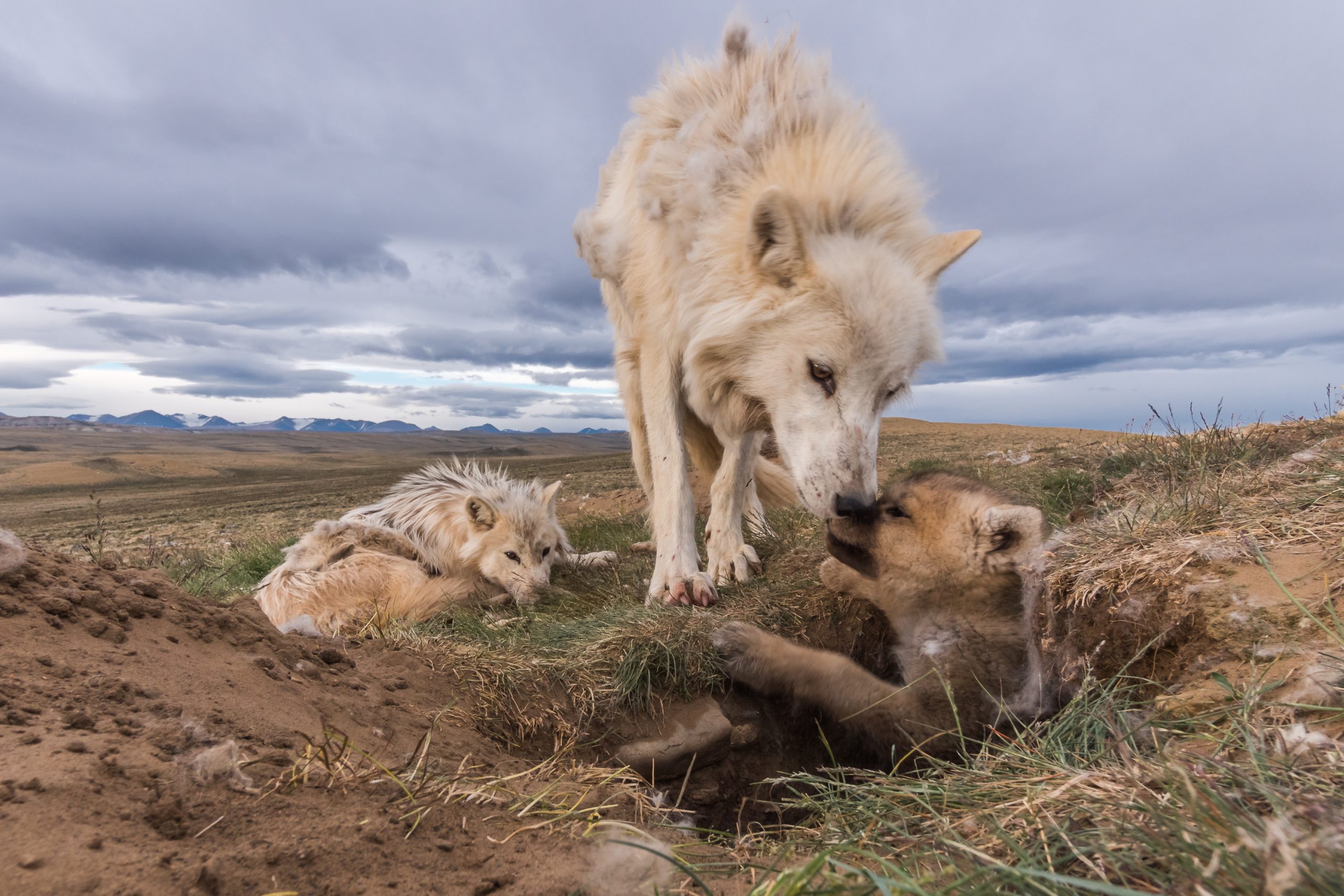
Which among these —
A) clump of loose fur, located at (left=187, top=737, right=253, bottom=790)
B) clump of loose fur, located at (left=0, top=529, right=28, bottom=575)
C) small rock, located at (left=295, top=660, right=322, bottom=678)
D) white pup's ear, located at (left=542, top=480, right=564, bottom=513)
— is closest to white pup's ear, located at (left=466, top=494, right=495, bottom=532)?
white pup's ear, located at (left=542, top=480, right=564, bottom=513)

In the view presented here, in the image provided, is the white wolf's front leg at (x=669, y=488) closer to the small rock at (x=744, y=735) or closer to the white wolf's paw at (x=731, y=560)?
the white wolf's paw at (x=731, y=560)

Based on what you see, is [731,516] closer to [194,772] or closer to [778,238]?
[778,238]

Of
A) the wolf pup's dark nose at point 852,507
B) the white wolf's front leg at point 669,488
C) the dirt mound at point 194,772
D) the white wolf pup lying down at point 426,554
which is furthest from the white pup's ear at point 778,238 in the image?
the white wolf pup lying down at point 426,554

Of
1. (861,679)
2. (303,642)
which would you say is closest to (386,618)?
(303,642)

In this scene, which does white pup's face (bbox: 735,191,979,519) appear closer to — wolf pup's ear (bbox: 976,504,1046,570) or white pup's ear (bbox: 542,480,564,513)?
wolf pup's ear (bbox: 976,504,1046,570)

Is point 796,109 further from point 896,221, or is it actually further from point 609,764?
point 609,764

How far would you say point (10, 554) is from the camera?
78.0 inches

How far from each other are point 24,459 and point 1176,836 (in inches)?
3226

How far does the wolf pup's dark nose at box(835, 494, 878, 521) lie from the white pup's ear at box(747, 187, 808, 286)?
1087 millimetres

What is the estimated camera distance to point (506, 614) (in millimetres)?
4652

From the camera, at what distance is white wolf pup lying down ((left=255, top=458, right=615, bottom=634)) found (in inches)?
172

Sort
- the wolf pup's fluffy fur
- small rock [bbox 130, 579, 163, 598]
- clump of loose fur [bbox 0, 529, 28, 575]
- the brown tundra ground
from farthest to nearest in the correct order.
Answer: the wolf pup's fluffy fur → small rock [bbox 130, 579, 163, 598] → clump of loose fur [bbox 0, 529, 28, 575] → the brown tundra ground

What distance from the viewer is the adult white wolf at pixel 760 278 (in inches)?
132

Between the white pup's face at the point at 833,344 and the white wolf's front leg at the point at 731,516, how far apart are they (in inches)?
39.5
